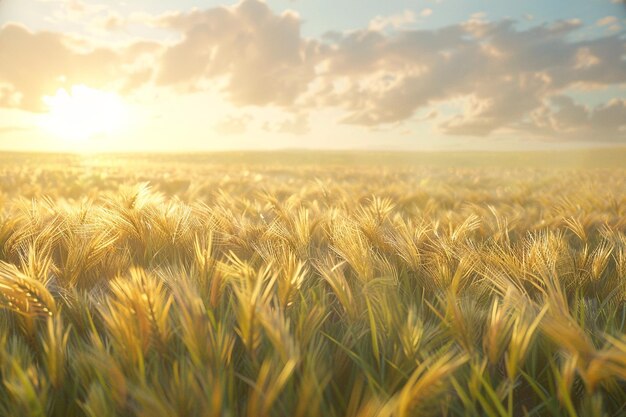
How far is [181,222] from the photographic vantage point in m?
1.75

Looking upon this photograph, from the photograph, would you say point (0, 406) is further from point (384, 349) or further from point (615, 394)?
point (615, 394)

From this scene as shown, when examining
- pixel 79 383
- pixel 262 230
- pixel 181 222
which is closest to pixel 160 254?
pixel 181 222

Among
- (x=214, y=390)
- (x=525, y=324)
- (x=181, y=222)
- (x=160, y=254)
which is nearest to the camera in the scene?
Answer: (x=214, y=390)

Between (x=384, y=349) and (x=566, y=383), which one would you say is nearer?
(x=566, y=383)

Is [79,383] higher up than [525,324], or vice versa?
[525,324]

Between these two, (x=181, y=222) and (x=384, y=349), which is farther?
(x=181, y=222)

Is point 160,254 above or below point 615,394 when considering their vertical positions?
above

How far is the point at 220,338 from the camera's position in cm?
75

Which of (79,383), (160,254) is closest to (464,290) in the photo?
(79,383)

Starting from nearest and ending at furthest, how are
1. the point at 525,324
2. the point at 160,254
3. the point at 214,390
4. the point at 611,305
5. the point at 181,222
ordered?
1. the point at 214,390
2. the point at 525,324
3. the point at 611,305
4. the point at 160,254
5. the point at 181,222

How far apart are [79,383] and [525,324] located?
86 cm

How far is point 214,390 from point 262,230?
121 cm

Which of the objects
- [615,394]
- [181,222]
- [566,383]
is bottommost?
[615,394]

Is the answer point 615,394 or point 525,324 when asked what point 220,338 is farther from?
point 615,394
